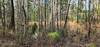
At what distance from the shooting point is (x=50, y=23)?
30.1 ft

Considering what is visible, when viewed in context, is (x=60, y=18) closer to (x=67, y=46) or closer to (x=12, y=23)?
(x=12, y=23)

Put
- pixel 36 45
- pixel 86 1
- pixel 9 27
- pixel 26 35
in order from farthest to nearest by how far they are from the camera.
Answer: pixel 86 1 → pixel 9 27 → pixel 26 35 → pixel 36 45

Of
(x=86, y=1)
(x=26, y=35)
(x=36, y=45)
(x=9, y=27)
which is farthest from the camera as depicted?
(x=86, y=1)

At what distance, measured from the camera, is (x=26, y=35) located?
7547mm

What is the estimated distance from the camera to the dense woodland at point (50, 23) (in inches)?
282

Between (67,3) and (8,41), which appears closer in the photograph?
(8,41)

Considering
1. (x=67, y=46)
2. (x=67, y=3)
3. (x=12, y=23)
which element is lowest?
(x=67, y=46)

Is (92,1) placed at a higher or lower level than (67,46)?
higher

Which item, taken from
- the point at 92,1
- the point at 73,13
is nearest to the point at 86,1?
the point at 92,1

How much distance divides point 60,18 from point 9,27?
2.34 metres

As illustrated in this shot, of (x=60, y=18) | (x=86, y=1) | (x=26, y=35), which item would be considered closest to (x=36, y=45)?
(x=26, y=35)

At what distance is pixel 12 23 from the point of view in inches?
346

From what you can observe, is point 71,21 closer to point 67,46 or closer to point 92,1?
point 92,1

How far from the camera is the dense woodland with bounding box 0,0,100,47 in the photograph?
7.17 meters
